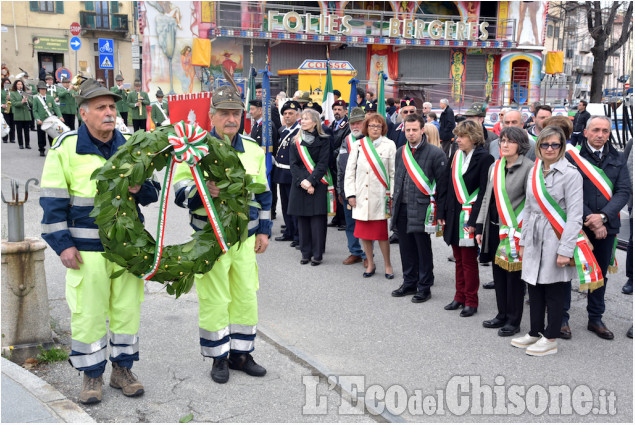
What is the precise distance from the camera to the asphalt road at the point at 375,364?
170 inches

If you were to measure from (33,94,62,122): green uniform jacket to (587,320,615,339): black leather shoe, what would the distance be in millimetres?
15692

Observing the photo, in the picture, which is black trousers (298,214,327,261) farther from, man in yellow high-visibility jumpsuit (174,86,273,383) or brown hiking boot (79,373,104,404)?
brown hiking boot (79,373,104,404)

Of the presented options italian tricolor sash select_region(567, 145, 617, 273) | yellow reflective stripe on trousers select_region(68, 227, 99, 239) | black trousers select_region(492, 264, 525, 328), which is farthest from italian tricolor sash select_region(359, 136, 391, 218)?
yellow reflective stripe on trousers select_region(68, 227, 99, 239)

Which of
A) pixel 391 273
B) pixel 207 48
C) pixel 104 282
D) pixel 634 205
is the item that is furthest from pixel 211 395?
pixel 207 48

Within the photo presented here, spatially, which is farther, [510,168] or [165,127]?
[510,168]

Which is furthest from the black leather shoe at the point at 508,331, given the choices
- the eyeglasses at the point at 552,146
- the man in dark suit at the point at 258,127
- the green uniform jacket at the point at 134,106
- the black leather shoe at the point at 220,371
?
the green uniform jacket at the point at 134,106

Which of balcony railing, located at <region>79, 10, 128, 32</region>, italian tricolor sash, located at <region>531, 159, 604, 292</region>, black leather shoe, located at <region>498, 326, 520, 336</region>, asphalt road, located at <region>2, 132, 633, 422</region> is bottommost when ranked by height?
asphalt road, located at <region>2, 132, 633, 422</region>

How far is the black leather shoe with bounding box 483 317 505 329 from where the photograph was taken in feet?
19.5

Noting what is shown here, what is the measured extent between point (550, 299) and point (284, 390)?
236 centimetres

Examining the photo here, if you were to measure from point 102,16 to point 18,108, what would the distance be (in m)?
26.5

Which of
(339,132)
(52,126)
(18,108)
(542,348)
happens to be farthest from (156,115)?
(542,348)

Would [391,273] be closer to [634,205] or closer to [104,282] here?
[634,205]

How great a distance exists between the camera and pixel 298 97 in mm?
13211

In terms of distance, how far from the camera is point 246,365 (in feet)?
15.9
